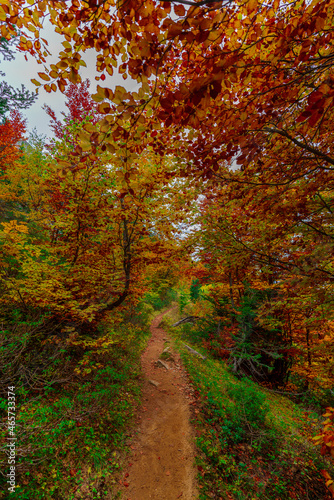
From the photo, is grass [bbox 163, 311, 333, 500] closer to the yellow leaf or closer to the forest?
the forest

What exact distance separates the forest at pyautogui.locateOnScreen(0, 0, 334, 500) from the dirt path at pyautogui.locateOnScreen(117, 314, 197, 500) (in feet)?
0.58

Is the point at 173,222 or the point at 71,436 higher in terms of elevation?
the point at 173,222

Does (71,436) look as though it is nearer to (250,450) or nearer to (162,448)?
(162,448)

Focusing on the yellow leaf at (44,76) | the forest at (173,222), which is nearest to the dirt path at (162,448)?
the forest at (173,222)

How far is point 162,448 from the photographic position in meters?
4.27

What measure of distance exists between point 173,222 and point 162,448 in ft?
19.0

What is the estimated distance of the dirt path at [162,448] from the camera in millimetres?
3485

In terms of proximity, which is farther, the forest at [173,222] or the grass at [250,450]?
the grass at [250,450]

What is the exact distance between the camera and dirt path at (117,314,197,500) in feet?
11.4

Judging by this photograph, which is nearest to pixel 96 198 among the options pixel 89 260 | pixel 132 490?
pixel 89 260

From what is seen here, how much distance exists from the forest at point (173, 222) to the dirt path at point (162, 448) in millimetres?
178

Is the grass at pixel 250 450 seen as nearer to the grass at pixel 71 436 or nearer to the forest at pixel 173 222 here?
the forest at pixel 173 222

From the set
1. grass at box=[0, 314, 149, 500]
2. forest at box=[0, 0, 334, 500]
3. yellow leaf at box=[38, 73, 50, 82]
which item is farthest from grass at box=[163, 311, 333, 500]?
yellow leaf at box=[38, 73, 50, 82]

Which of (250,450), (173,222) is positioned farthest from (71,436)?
(173,222)
